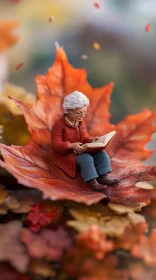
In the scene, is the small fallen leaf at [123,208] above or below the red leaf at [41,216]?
below

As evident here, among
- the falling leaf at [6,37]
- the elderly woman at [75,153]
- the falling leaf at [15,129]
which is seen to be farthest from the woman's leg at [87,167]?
the falling leaf at [6,37]

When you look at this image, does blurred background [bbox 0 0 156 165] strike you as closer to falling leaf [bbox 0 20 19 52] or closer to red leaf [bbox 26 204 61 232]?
falling leaf [bbox 0 20 19 52]

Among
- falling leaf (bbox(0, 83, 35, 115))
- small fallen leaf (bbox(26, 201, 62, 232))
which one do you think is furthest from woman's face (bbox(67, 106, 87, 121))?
falling leaf (bbox(0, 83, 35, 115))

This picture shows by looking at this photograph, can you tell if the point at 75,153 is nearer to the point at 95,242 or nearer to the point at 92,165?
the point at 92,165

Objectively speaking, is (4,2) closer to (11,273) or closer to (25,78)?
(25,78)

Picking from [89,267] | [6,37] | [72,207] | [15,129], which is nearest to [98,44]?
[6,37]

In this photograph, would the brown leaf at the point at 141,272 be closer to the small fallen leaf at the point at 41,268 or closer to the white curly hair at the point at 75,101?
the small fallen leaf at the point at 41,268
